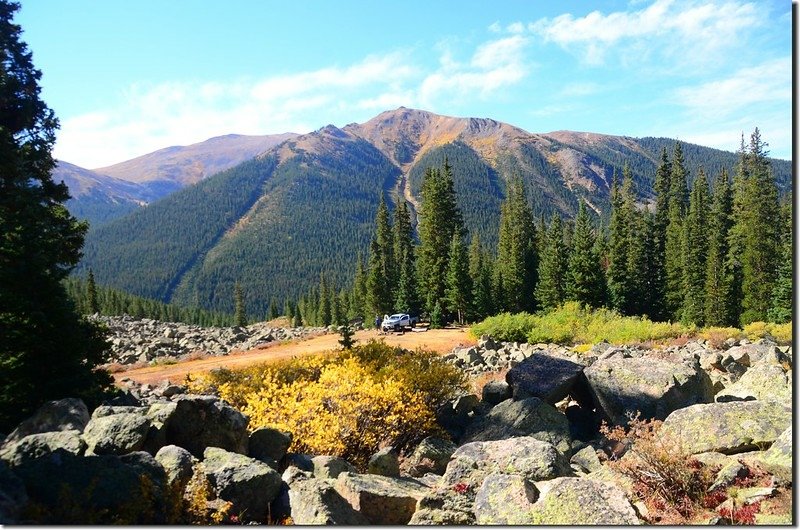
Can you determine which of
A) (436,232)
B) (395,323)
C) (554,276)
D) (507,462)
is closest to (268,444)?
(507,462)

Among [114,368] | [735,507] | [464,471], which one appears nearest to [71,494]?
[464,471]

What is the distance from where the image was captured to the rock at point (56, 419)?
631 centimetres

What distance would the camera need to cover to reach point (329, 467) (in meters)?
6.39

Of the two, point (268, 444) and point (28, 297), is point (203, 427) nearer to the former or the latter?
point (268, 444)

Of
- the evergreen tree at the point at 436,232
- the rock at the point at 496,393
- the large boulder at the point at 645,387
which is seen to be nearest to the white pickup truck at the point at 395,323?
the evergreen tree at the point at 436,232

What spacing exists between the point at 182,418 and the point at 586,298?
1725 inches

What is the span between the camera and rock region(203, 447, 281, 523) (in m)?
5.24

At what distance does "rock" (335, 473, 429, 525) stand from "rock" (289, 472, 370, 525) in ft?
0.34

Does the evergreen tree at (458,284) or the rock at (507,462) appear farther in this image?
the evergreen tree at (458,284)

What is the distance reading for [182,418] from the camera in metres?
6.54

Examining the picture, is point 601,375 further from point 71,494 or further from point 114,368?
point 114,368

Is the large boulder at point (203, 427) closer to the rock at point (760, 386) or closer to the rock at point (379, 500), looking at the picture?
the rock at point (379, 500)

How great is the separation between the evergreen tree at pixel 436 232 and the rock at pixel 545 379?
3468cm

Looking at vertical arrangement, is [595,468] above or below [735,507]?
below
